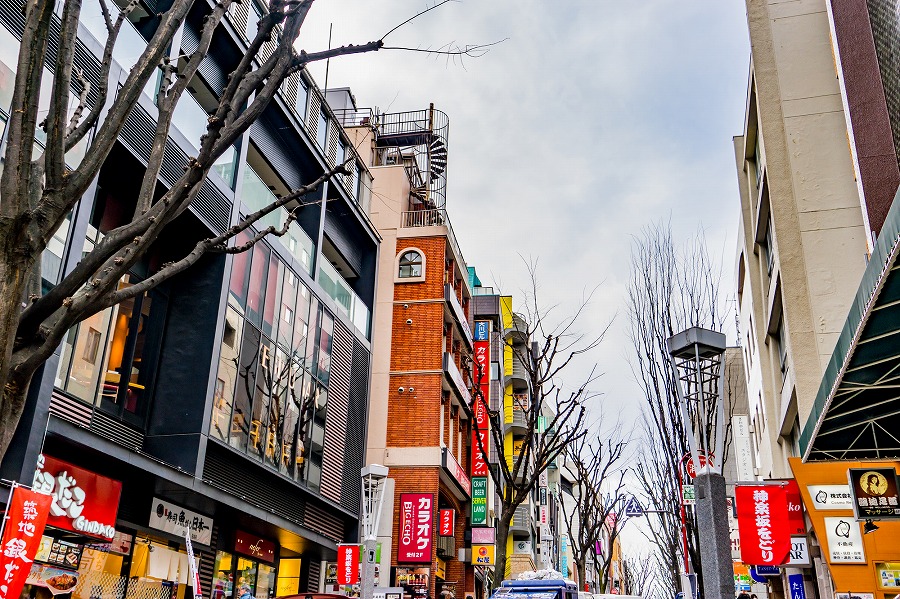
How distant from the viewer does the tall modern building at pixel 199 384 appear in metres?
13.5

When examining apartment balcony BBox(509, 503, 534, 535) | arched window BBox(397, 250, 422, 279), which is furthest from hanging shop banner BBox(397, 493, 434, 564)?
apartment balcony BBox(509, 503, 534, 535)

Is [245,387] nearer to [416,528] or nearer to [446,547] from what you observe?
[416,528]

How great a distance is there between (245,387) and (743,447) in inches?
1000

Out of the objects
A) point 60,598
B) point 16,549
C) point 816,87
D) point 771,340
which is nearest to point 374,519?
point 60,598

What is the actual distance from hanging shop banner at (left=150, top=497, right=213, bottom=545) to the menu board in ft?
6.71

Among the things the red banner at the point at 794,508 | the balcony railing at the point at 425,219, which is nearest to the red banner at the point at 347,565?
the red banner at the point at 794,508

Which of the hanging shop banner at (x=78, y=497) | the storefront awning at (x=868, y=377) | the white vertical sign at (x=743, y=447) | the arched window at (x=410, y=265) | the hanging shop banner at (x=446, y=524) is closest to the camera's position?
the storefront awning at (x=868, y=377)

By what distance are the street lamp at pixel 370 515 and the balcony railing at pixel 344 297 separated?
311 inches

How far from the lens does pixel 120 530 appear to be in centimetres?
1536

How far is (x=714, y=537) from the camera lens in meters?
9.62

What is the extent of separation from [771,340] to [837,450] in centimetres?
968

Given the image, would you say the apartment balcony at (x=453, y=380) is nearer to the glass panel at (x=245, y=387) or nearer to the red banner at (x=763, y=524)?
the glass panel at (x=245, y=387)

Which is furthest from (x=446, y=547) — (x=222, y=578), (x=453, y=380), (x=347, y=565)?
(x=222, y=578)

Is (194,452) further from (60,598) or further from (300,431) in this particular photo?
(300,431)
